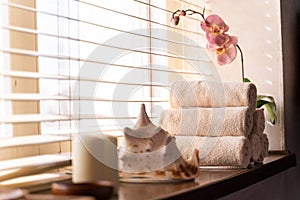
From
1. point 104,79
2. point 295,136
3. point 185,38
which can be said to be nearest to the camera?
point 104,79

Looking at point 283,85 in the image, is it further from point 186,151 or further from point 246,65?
point 186,151

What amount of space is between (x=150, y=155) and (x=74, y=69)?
0.81 ft

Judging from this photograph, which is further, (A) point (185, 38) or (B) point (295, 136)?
(B) point (295, 136)

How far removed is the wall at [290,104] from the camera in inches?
65.6

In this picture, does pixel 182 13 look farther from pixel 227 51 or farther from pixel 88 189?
pixel 88 189

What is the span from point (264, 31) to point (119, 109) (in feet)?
2.09

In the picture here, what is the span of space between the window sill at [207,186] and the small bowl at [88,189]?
10 centimetres

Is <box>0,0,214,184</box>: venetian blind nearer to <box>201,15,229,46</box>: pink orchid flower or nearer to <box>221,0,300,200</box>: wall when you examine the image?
<box>201,15,229,46</box>: pink orchid flower

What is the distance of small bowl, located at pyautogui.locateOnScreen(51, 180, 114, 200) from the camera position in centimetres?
81

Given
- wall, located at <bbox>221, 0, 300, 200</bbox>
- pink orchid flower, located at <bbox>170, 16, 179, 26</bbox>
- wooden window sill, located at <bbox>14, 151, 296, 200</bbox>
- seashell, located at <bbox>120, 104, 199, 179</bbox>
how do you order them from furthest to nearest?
wall, located at <bbox>221, 0, 300, 200</bbox> < pink orchid flower, located at <bbox>170, 16, 179, 26</bbox> < seashell, located at <bbox>120, 104, 199, 179</bbox> < wooden window sill, located at <bbox>14, 151, 296, 200</bbox>

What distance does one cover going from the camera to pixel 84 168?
0.97 meters

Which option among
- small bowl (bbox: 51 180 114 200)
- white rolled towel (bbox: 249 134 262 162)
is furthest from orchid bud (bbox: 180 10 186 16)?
small bowl (bbox: 51 180 114 200)

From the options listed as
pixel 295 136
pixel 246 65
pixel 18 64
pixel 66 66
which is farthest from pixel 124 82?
pixel 295 136

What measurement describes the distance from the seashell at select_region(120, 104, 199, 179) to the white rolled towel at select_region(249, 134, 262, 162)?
12.4 inches
